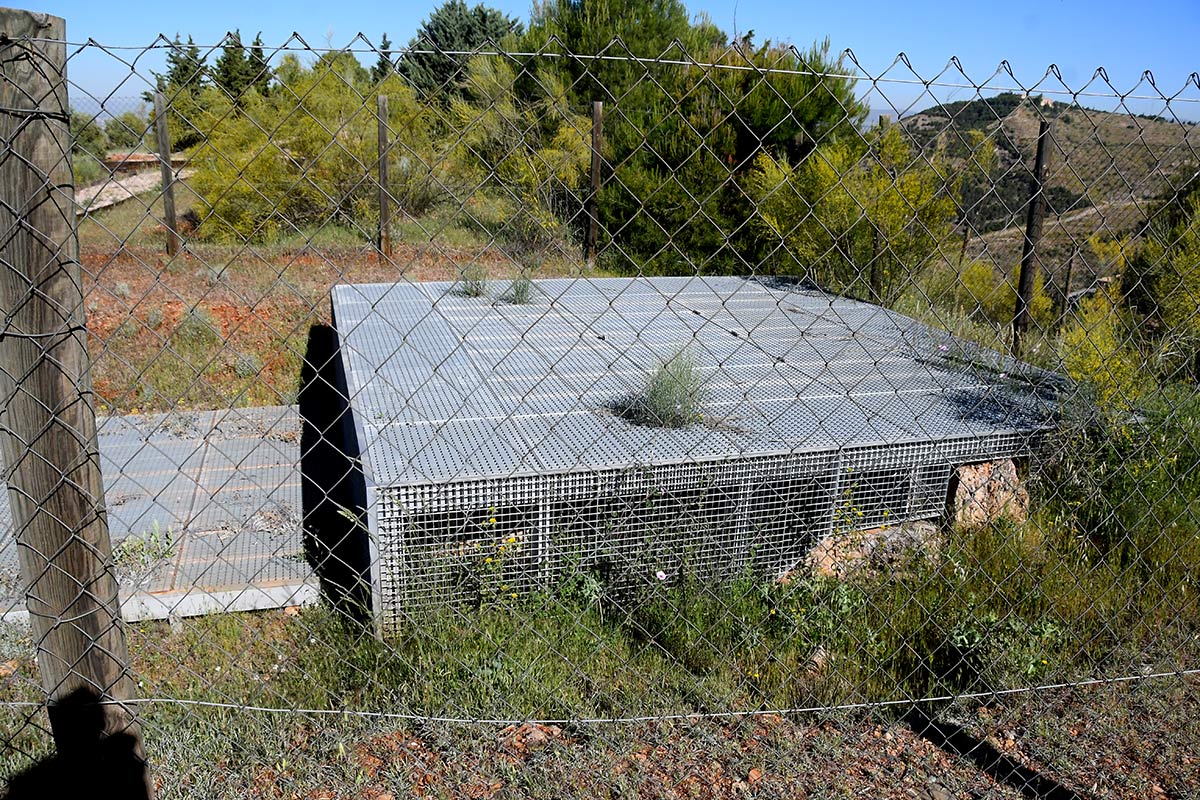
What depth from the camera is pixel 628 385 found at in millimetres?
3824

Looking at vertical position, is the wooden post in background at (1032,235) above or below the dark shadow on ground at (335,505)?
above

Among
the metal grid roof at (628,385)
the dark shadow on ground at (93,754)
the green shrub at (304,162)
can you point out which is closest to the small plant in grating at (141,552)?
the metal grid roof at (628,385)

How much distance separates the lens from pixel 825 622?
260cm

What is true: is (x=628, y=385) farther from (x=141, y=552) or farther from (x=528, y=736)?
(x=141, y=552)

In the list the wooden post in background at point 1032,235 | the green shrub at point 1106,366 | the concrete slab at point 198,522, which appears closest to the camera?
the concrete slab at point 198,522

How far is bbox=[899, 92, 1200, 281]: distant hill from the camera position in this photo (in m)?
2.18

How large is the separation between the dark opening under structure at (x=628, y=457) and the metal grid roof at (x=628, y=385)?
13 millimetres

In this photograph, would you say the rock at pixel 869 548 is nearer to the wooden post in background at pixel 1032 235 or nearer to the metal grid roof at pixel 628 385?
the metal grid roof at pixel 628 385

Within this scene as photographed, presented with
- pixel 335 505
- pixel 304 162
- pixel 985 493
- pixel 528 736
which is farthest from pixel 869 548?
pixel 304 162

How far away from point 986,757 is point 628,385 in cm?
208

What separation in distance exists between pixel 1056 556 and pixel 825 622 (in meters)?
0.85

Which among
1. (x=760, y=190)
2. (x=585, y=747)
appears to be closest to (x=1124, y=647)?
(x=585, y=747)

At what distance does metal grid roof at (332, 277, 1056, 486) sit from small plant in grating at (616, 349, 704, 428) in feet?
0.21

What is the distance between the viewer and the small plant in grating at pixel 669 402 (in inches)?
130
